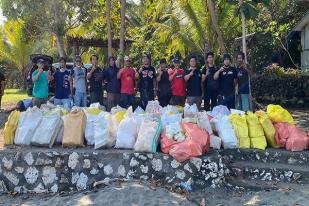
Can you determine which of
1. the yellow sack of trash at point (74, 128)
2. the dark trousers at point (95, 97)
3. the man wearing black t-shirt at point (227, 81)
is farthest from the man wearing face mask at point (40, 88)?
the man wearing black t-shirt at point (227, 81)

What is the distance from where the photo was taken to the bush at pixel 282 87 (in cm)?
1531

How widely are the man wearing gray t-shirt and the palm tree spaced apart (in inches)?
724

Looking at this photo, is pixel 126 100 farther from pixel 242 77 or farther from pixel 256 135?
pixel 256 135

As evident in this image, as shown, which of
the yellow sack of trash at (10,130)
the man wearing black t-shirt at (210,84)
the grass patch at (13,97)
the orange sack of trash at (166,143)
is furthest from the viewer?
the grass patch at (13,97)

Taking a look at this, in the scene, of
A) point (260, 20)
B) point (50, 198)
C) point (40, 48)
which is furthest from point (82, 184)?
point (40, 48)

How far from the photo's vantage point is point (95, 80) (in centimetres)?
976

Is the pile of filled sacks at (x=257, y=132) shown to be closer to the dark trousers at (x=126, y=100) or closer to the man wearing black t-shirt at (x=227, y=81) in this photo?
the man wearing black t-shirt at (x=227, y=81)

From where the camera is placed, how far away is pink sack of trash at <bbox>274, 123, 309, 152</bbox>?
6703mm

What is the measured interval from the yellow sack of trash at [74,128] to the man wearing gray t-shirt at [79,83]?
278 cm

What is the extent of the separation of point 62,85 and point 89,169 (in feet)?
12.1

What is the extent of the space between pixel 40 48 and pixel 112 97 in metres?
23.2

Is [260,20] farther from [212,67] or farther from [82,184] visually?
[82,184]

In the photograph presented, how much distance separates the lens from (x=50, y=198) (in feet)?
19.8

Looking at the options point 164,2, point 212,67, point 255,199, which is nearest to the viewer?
point 255,199
